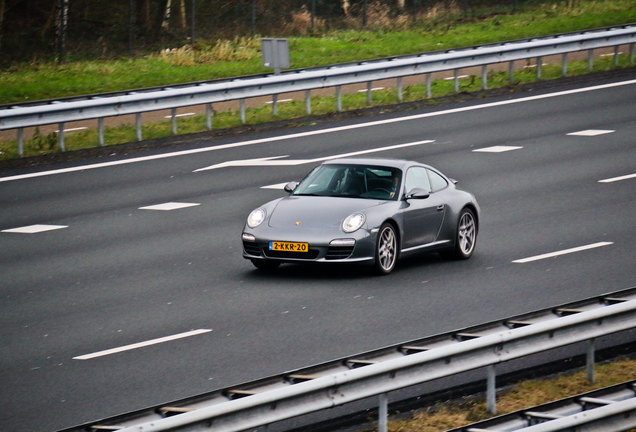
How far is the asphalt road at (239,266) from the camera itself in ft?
33.8

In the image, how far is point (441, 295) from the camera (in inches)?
512

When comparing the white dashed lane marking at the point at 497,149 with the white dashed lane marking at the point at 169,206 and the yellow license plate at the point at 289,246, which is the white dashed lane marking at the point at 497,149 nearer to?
the white dashed lane marking at the point at 169,206

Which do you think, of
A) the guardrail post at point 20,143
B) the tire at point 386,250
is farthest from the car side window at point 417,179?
the guardrail post at point 20,143

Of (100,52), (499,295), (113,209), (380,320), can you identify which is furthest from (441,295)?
(100,52)

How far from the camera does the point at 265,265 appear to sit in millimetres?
14398

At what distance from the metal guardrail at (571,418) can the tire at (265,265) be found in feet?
21.4

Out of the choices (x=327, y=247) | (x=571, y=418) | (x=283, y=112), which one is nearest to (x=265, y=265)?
(x=327, y=247)

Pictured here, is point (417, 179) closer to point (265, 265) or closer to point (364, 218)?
point (364, 218)

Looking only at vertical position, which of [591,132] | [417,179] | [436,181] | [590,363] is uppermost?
[417,179]

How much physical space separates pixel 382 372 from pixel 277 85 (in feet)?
64.0

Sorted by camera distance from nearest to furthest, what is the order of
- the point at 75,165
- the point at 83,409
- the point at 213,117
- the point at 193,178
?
1. the point at 83,409
2. the point at 193,178
3. the point at 75,165
4. the point at 213,117

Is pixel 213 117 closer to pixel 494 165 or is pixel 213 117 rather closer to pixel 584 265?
pixel 494 165

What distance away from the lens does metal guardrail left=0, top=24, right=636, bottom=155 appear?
23.5m

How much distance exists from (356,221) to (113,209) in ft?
19.6
